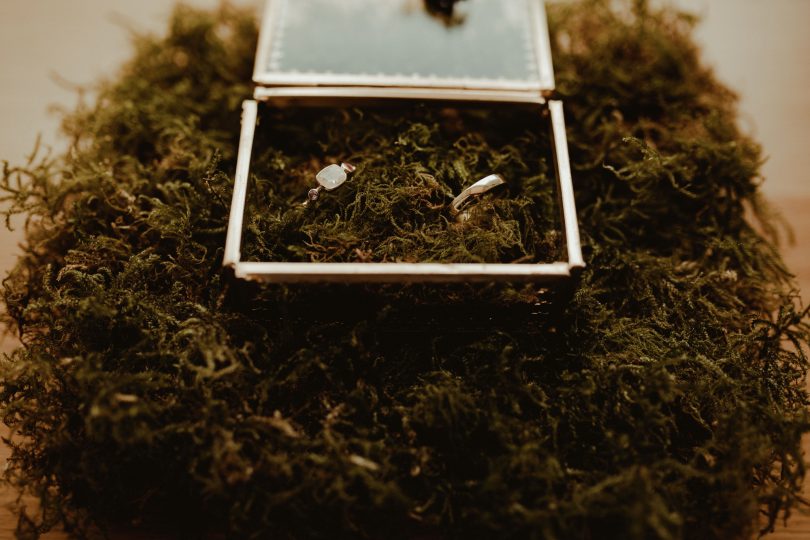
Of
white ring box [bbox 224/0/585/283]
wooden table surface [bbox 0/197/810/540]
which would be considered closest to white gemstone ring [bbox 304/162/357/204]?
white ring box [bbox 224/0/585/283]

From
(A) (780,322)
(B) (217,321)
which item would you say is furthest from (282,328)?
(A) (780,322)

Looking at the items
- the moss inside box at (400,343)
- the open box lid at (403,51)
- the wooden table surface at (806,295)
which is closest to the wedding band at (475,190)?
the moss inside box at (400,343)

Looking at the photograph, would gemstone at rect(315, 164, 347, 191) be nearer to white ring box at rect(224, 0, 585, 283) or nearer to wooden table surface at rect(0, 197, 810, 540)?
white ring box at rect(224, 0, 585, 283)

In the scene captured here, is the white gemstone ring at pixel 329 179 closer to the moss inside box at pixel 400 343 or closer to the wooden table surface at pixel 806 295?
the moss inside box at pixel 400 343

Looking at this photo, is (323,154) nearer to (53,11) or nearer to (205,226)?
(205,226)

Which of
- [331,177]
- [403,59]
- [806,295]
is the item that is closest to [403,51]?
[403,59]

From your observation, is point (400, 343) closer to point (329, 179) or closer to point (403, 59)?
point (329, 179)
